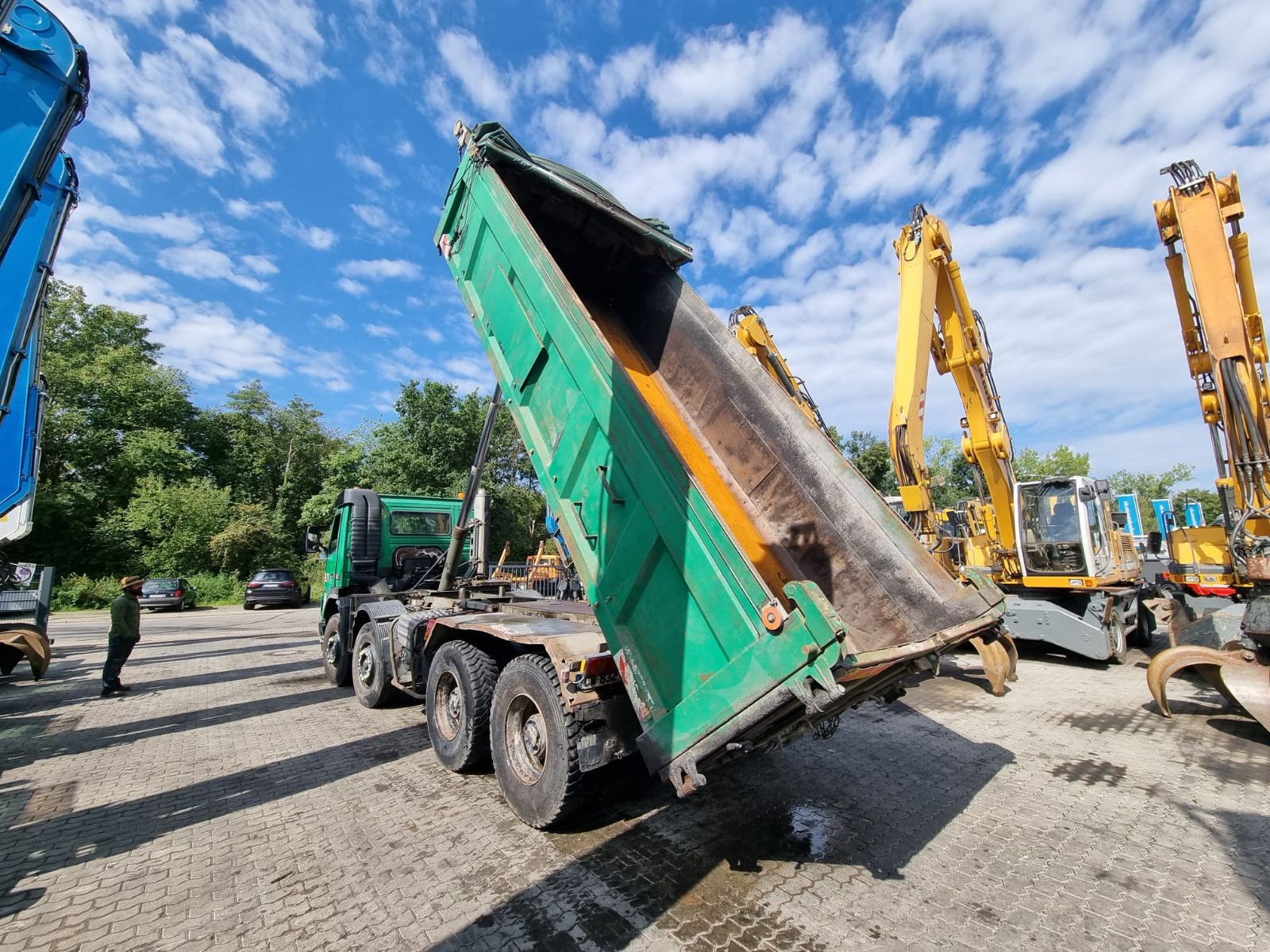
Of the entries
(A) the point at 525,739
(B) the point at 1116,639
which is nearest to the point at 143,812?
(A) the point at 525,739

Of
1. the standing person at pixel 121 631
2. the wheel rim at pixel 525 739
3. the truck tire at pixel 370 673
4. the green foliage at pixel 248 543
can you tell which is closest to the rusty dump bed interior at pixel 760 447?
the wheel rim at pixel 525 739

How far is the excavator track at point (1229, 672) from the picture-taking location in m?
5.04

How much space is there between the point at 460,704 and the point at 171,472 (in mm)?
32892

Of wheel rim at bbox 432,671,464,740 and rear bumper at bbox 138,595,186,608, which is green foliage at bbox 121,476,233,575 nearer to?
rear bumper at bbox 138,595,186,608

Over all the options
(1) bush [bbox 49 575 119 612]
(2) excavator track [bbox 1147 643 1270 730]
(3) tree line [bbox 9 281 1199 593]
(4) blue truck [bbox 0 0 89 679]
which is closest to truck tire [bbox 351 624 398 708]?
(4) blue truck [bbox 0 0 89 679]

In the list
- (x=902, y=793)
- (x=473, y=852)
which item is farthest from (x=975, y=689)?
(x=473, y=852)

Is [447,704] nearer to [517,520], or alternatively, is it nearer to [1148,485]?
[517,520]

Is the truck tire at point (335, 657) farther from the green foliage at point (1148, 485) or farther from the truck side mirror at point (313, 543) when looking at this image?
the green foliage at point (1148, 485)

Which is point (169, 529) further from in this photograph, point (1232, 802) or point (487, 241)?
point (1232, 802)

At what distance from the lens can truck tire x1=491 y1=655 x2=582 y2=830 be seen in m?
3.29

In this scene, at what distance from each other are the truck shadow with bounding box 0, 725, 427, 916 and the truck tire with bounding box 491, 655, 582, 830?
5.79 ft

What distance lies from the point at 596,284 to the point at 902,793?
5100 millimetres

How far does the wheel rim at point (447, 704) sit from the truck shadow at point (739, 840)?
4.56 feet

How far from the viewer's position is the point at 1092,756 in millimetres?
4926
